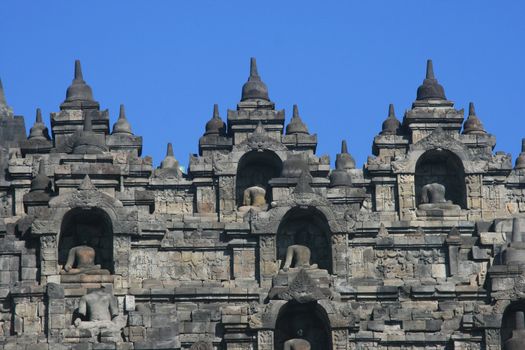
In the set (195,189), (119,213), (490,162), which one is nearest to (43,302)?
(119,213)

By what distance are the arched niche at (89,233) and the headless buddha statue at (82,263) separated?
20.6 inches

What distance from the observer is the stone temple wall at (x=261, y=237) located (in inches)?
3339

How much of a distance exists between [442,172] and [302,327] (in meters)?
13.3

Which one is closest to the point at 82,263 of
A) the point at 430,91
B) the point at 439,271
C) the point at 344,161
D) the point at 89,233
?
the point at 89,233

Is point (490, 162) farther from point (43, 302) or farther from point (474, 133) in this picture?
point (43, 302)

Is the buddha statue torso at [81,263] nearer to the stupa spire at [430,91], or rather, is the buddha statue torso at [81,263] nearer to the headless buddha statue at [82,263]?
the headless buddha statue at [82,263]

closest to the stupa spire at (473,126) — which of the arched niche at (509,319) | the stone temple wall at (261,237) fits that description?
the stone temple wall at (261,237)

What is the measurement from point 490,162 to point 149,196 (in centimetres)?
1263

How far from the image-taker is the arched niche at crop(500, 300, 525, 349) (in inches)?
3371

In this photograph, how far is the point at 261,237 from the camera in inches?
3519

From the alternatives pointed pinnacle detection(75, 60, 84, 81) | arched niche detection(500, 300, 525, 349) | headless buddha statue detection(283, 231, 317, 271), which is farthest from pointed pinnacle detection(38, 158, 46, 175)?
arched niche detection(500, 300, 525, 349)

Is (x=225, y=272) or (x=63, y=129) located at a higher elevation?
(x=63, y=129)

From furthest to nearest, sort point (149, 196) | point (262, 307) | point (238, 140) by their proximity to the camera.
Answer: point (238, 140)
point (149, 196)
point (262, 307)

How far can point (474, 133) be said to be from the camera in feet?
320
